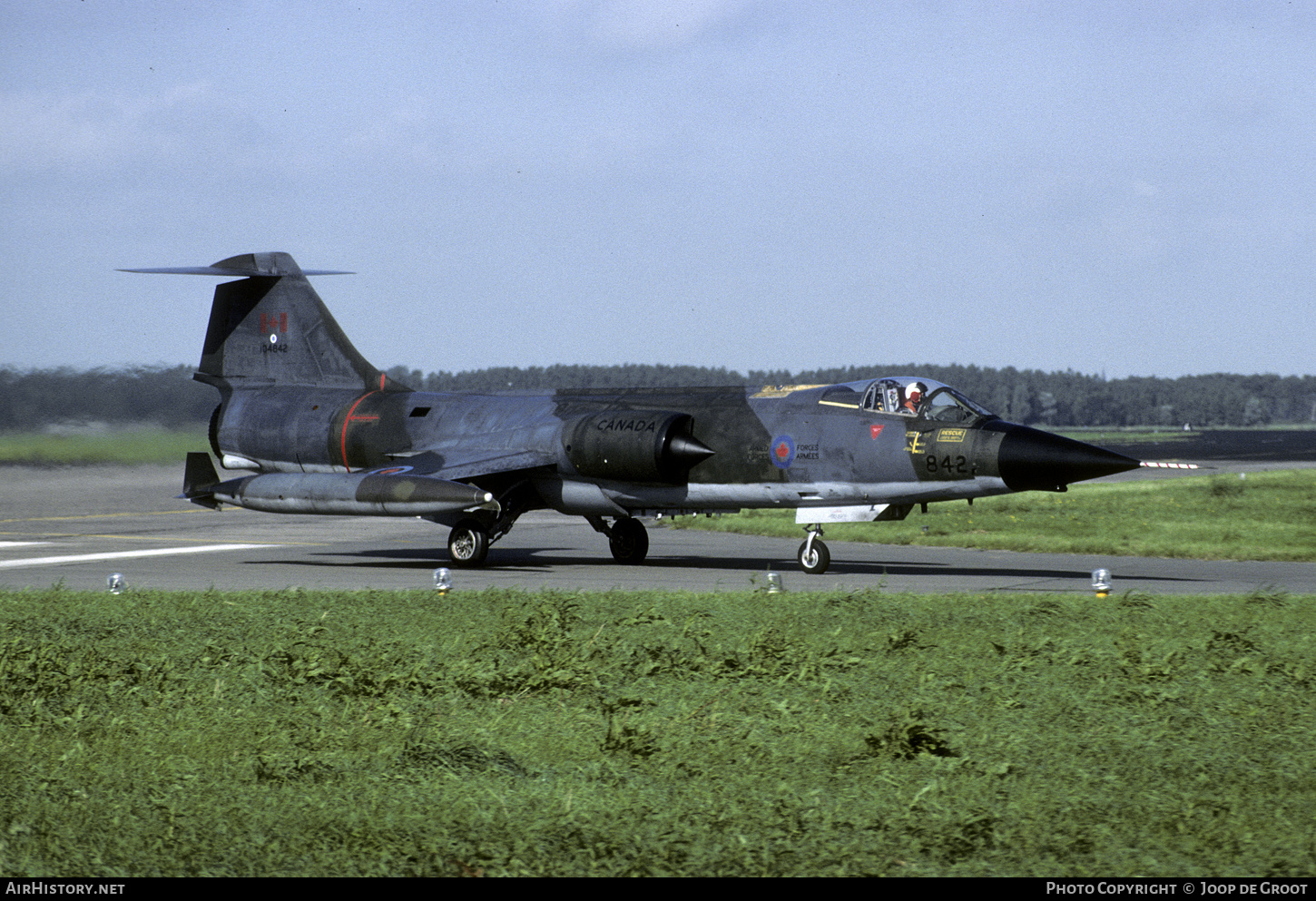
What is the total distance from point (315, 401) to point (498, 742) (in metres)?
16.8

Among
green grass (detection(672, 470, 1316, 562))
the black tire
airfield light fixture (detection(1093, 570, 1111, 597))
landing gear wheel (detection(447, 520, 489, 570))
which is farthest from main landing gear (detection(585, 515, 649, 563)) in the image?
airfield light fixture (detection(1093, 570, 1111, 597))

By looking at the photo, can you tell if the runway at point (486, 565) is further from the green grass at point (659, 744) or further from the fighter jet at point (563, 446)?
the green grass at point (659, 744)

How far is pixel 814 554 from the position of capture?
19.1 m

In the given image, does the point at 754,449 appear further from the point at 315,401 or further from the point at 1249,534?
the point at 1249,534

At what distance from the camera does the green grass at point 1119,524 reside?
23.3m

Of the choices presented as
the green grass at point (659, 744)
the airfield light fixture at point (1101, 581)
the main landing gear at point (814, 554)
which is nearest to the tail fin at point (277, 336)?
the main landing gear at point (814, 554)

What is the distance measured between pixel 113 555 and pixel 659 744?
1692 centimetres

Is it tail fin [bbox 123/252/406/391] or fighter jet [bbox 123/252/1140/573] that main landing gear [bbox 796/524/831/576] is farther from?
tail fin [bbox 123/252/406/391]

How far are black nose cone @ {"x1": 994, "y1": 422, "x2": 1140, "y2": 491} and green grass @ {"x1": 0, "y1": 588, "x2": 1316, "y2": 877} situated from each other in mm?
3902

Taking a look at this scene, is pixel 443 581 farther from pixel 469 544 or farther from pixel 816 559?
pixel 816 559

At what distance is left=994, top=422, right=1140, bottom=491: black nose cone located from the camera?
1653cm

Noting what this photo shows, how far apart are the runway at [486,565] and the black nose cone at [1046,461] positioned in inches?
54.9

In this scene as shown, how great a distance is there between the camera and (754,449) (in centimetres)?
1914
